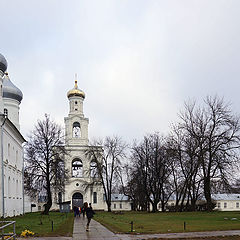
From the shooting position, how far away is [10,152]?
3631 cm

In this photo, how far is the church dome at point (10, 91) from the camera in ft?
145

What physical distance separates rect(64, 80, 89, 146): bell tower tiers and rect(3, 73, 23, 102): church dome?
56.0ft

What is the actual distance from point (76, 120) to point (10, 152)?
1017 inches

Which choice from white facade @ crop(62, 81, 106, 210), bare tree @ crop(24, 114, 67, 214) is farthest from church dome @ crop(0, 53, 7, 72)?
white facade @ crop(62, 81, 106, 210)

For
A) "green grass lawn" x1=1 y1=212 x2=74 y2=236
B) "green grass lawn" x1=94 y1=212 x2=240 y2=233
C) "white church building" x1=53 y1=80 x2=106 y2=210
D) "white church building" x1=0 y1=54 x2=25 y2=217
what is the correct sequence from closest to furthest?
"green grass lawn" x1=1 y1=212 x2=74 y2=236 < "green grass lawn" x1=94 y1=212 x2=240 y2=233 < "white church building" x1=0 y1=54 x2=25 y2=217 < "white church building" x1=53 y1=80 x2=106 y2=210

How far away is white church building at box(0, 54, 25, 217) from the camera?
30312 mm

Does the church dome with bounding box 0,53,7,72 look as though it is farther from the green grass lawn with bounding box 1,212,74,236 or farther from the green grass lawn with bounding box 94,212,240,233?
the green grass lawn with bounding box 94,212,240,233

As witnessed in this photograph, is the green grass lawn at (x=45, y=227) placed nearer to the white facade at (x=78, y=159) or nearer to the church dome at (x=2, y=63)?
the church dome at (x=2, y=63)

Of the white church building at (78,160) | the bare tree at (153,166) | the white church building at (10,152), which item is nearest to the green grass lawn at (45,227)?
the white church building at (10,152)

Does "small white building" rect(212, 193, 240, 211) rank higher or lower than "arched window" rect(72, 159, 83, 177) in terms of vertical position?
lower

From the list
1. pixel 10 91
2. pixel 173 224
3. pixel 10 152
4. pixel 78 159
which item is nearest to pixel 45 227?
pixel 173 224

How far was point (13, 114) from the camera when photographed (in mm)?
45188

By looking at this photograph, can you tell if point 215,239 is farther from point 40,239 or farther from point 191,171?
point 191,171

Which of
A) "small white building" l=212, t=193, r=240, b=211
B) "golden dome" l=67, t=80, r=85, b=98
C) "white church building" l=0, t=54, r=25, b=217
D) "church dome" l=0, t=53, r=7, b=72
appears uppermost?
"golden dome" l=67, t=80, r=85, b=98
